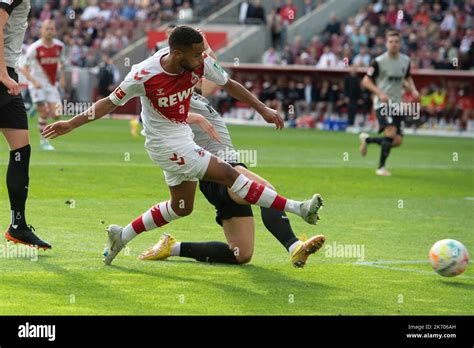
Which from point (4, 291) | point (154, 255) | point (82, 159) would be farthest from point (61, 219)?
point (82, 159)

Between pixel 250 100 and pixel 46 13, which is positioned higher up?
pixel 46 13

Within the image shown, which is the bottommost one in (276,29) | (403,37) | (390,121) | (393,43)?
(390,121)

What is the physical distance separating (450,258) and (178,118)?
102 inches

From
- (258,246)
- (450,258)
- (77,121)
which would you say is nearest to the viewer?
(77,121)

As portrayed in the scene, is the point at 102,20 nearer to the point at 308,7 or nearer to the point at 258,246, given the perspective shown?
the point at 308,7

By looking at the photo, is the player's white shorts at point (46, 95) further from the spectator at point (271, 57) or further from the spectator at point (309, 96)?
the spectator at point (271, 57)

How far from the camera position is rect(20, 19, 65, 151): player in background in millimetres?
23703

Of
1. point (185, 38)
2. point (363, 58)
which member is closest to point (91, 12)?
point (363, 58)

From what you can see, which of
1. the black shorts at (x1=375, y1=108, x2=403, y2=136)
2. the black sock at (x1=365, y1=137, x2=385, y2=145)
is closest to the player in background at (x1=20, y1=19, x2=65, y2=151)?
the black sock at (x1=365, y1=137, x2=385, y2=145)

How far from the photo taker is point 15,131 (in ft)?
34.2

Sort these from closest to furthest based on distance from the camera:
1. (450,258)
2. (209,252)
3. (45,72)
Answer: (450,258), (209,252), (45,72)

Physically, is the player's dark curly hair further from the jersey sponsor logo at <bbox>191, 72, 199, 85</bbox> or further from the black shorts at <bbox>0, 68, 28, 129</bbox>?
the black shorts at <bbox>0, 68, 28, 129</bbox>

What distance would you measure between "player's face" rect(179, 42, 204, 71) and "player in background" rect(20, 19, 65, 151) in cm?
1457
